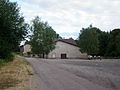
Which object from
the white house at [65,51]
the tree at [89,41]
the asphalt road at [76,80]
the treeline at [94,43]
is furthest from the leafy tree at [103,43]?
the asphalt road at [76,80]

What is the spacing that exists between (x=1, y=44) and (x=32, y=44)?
199 feet

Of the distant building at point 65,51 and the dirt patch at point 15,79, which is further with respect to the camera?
the distant building at point 65,51

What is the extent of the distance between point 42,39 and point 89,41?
18.0 m

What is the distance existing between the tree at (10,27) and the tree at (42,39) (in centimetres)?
5190

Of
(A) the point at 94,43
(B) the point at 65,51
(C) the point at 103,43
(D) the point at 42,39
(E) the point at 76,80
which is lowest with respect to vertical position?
(E) the point at 76,80

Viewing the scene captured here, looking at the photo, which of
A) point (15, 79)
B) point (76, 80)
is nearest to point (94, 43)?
point (76, 80)

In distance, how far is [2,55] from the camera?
51.0 m

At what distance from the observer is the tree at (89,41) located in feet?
319

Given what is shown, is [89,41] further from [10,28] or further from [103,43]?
[10,28]

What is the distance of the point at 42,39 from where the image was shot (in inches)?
4203

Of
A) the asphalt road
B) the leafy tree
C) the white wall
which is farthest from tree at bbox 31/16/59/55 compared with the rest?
the asphalt road

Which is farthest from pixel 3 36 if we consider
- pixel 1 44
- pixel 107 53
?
pixel 107 53

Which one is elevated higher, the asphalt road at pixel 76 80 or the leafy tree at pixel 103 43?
the leafy tree at pixel 103 43

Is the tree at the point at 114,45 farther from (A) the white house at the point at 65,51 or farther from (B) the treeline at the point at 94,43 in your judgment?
(A) the white house at the point at 65,51
